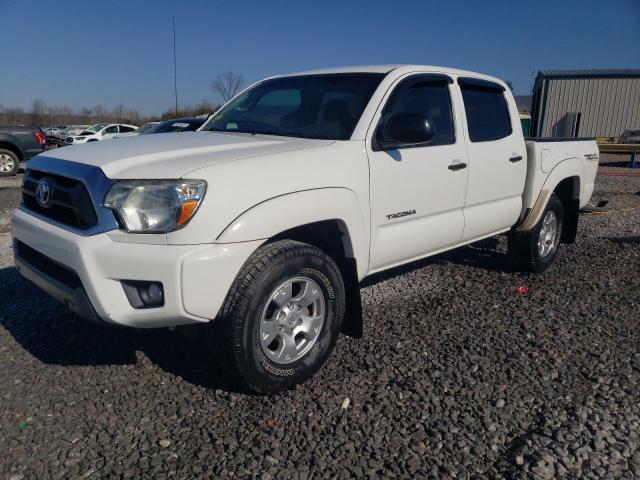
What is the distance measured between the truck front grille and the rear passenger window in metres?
2.91

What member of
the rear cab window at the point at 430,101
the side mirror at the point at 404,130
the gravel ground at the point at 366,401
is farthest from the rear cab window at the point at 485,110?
the gravel ground at the point at 366,401

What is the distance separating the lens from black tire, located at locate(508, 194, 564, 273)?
4910 mm

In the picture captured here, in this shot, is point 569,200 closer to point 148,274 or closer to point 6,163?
point 148,274

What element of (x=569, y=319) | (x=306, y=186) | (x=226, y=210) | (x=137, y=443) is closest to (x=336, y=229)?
(x=306, y=186)

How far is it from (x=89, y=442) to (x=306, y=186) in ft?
5.55

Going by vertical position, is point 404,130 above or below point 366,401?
above

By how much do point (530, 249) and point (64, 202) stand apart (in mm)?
4078

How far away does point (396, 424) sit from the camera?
2.64 meters

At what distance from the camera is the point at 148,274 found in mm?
2414

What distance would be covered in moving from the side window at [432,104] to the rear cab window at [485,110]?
23 cm

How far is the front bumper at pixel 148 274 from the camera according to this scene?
7.87ft

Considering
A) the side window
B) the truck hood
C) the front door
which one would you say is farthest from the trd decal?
A: the truck hood

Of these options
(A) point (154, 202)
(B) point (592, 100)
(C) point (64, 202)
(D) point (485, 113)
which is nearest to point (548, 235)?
(D) point (485, 113)

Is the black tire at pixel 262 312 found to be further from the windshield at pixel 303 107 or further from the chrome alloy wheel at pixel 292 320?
the windshield at pixel 303 107
